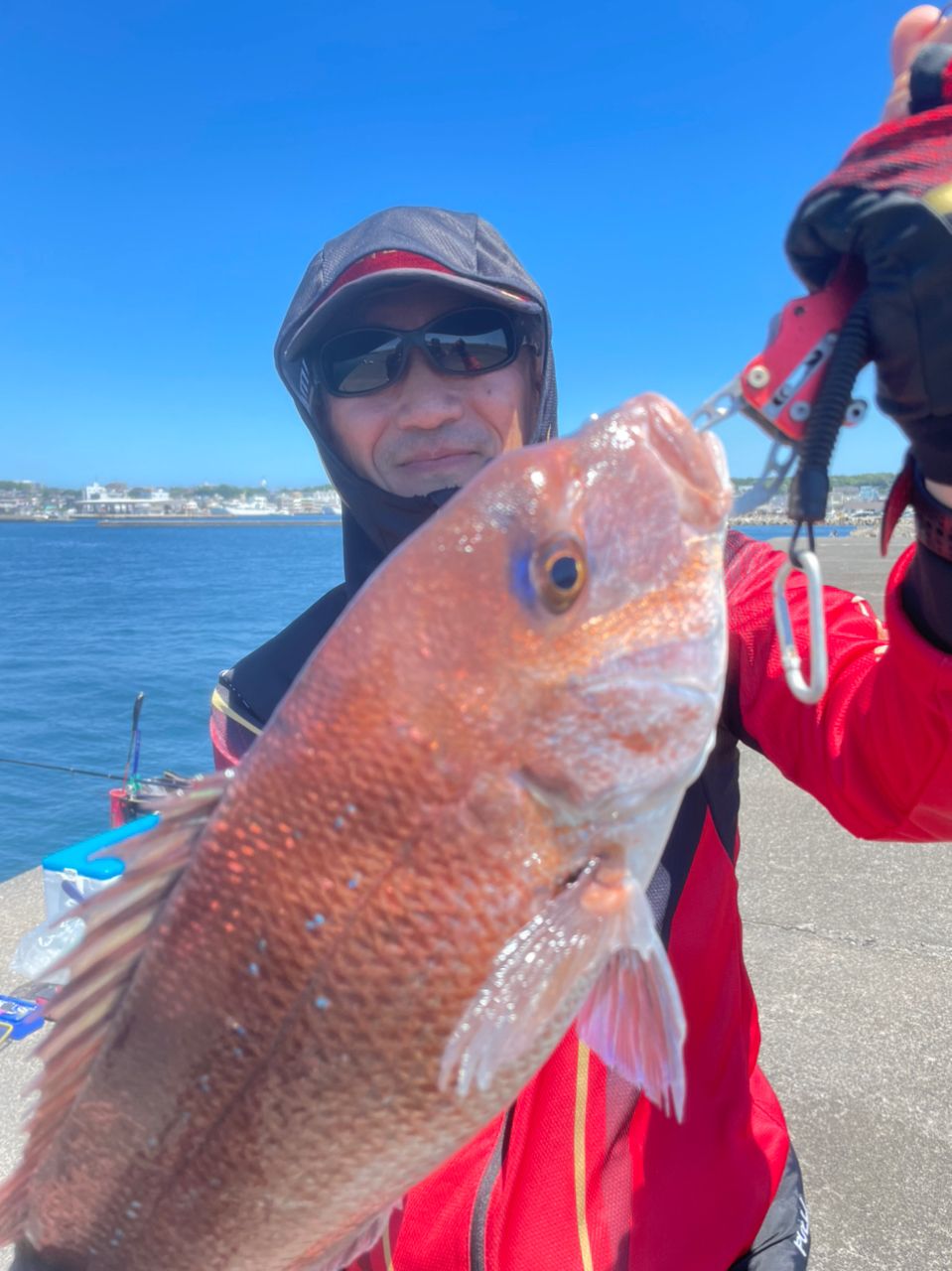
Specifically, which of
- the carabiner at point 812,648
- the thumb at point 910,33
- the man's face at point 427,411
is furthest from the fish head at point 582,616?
the man's face at point 427,411

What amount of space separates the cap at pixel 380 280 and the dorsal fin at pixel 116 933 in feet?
4.59

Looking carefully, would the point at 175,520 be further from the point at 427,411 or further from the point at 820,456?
the point at 820,456

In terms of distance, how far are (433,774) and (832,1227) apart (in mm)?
2400

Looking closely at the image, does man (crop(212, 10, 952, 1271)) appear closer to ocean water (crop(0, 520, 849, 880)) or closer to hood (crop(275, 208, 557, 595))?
hood (crop(275, 208, 557, 595))

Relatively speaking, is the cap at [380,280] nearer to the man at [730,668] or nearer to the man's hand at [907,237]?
the man at [730,668]

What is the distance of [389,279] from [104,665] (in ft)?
66.6

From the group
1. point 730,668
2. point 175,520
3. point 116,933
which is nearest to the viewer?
point 116,933

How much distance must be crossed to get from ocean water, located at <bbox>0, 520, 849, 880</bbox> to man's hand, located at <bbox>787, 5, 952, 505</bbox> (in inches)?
448

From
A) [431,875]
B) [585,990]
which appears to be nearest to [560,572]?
[431,875]

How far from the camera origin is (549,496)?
1.23m

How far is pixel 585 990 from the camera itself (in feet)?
3.90

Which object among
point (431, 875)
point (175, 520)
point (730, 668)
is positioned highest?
point (730, 668)

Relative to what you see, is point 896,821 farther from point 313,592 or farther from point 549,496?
point 313,592

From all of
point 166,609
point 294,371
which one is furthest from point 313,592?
point 294,371
